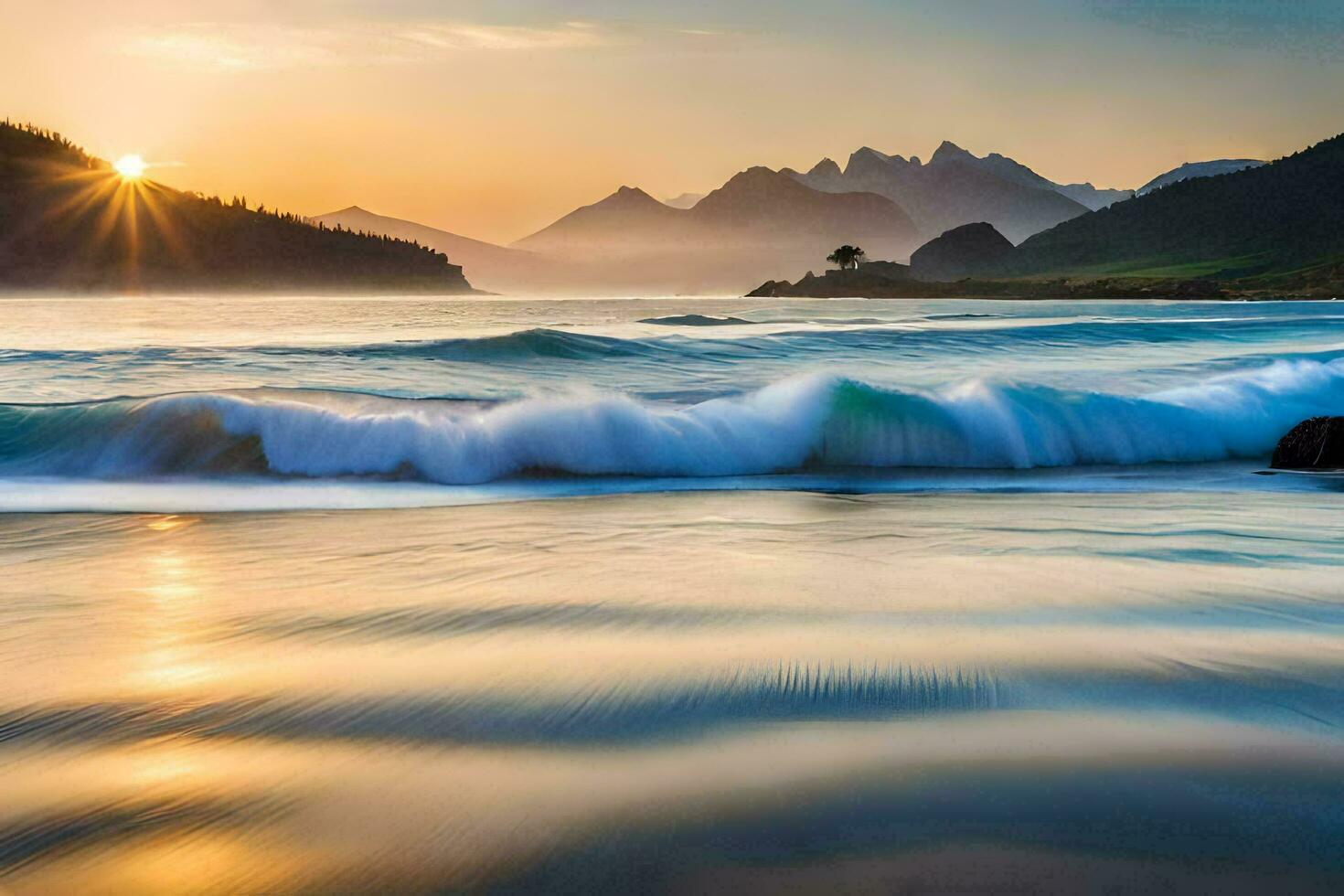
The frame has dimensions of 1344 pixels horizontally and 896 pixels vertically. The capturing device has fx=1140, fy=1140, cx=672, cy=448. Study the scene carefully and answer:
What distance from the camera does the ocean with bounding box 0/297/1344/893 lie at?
2.11m

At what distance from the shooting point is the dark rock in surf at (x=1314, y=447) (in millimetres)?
9312

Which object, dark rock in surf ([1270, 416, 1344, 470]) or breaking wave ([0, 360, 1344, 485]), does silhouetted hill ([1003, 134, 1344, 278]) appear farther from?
dark rock in surf ([1270, 416, 1344, 470])

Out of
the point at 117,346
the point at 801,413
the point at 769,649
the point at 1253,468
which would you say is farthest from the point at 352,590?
the point at 117,346

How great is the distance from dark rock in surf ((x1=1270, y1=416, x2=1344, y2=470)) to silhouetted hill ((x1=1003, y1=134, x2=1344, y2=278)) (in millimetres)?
165572

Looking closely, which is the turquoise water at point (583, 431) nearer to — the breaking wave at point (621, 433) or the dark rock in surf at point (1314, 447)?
the breaking wave at point (621, 433)

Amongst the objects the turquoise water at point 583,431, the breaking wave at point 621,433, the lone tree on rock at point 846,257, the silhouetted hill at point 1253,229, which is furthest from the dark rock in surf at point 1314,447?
the silhouetted hill at point 1253,229

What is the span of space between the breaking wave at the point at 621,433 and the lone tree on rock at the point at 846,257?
16149cm

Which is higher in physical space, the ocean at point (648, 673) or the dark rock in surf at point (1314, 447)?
the ocean at point (648, 673)

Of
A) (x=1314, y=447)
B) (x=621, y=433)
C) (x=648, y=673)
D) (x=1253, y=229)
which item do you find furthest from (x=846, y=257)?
(x=648, y=673)

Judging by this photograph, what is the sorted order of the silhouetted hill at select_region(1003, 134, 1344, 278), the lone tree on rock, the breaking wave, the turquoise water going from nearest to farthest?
the turquoise water < the breaking wave < the silhouetted hill at select_region(1003, 134, 1344, 278) < the lone tree on rock

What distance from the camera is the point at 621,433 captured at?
9.68 meters

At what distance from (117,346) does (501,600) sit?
19.1 m

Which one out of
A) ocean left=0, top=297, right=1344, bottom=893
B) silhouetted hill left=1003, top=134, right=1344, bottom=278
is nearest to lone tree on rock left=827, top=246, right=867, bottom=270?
silhouetted hill left=1003, top=134, right=1344, bottom=278

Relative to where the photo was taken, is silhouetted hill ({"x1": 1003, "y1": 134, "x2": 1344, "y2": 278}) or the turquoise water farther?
silhouetted hill ({"x1": 1003, "y1": 134, "x2": 1344, "y2": 278})
